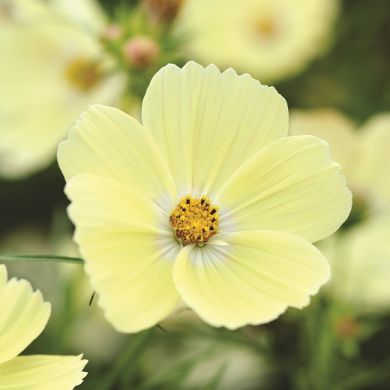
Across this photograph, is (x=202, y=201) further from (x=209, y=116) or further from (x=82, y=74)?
(x=82, y=74)

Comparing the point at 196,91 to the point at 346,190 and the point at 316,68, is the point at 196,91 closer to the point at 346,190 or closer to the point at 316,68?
the point at 346,190

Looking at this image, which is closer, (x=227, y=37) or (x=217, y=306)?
(x=217, y=306)

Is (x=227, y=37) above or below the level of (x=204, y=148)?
below

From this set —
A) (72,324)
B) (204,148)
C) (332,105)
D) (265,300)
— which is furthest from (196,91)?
(332,105)

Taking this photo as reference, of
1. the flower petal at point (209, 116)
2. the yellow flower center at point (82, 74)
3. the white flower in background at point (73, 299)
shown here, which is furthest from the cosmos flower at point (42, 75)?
the flower petal at point (209, 116)

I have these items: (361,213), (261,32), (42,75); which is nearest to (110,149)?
(361,213)

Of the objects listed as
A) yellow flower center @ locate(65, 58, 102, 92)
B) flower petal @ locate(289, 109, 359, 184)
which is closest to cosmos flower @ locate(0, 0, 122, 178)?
yellow flower center @ locate(65, 58, 102, 92)

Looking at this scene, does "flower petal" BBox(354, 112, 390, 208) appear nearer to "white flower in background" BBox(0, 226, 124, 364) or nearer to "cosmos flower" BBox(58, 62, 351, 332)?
"white flower in background" BBox(0, 226, 124, 364)

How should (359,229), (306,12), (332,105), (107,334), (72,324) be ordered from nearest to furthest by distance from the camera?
(72,324) < (359,229) < (107,334) < (332,105) < (306,12)
